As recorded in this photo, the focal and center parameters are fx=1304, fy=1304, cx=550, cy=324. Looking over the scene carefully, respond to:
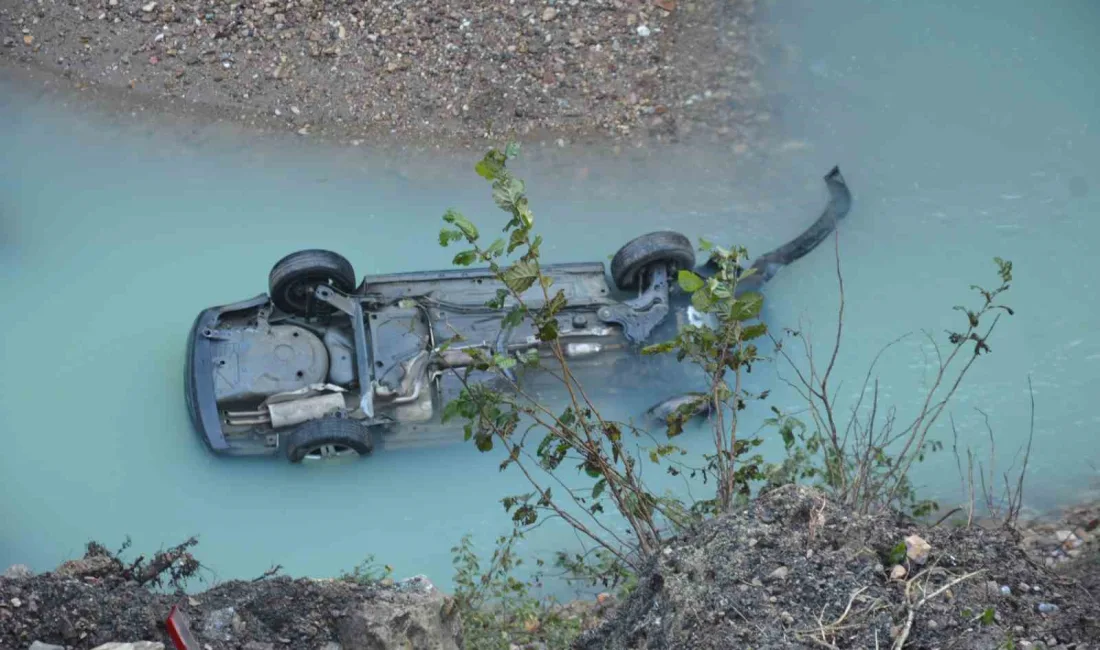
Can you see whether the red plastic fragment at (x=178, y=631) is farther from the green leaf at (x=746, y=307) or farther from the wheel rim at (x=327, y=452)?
the wheel rim at (x=327, y=452)

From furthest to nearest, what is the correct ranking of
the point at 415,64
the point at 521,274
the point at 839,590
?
1. the point at 415,64
2. the point at 521,274
3. the point at 839,590

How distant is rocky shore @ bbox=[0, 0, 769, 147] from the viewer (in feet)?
38.9

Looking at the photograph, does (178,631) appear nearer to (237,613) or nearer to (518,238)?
(237,613)

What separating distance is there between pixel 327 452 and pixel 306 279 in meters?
1.24

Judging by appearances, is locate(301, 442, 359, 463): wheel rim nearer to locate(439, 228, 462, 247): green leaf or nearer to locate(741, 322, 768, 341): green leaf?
locate(439, 228, 462, 247): green leaf

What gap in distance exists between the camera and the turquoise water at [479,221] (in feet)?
30.9

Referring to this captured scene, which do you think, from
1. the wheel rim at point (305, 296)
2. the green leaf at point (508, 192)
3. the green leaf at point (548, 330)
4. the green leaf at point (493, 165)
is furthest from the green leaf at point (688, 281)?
the wheel rim at point (305, 296)

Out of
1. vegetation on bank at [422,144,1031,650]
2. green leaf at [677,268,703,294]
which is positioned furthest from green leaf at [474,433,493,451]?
green leaf at [677,268,703,294]

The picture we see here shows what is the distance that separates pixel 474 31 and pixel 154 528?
5.50 meters

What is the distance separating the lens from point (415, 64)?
1209 cm

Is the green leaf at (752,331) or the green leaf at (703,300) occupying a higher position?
the green leaf at (703,300)

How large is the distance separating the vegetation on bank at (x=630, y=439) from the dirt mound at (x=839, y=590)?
565mm

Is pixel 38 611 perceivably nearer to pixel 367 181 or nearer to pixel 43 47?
pixel 367 181

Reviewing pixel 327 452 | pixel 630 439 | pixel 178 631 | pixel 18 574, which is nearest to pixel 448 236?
pixel 178 631
